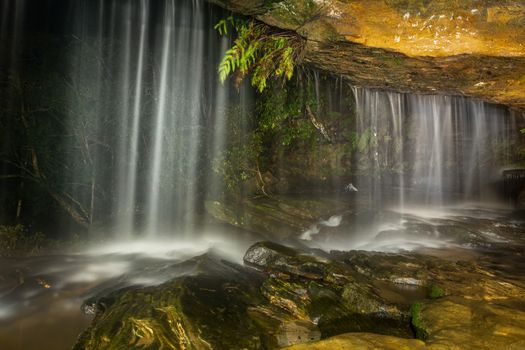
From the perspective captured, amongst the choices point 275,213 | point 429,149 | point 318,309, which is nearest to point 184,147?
point 275,213

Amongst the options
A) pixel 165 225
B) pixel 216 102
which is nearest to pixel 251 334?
pixel 165 225

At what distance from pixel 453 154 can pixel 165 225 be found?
40.2 feet

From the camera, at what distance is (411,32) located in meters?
5.04

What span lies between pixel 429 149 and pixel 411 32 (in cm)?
905

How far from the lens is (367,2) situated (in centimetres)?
455

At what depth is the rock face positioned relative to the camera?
15.2 ft

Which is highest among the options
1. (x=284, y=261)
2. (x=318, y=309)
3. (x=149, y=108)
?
(x=149, y=108)

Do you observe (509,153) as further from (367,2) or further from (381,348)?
(381,348)

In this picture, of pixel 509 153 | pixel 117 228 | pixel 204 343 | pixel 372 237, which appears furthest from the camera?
pixel 509 153

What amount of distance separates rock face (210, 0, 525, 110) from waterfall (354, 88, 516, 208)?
12.3 feet

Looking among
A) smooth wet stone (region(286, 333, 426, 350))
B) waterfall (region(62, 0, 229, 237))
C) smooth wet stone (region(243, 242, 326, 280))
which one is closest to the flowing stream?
waterfall (region(62, 0, 229, 237))

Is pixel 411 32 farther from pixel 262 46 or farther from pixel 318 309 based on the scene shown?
pixel 318 309

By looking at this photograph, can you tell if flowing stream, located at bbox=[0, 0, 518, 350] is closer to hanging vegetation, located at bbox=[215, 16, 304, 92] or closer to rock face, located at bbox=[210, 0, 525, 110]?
rock face, located at bbox=[210, 0, 525, 110]

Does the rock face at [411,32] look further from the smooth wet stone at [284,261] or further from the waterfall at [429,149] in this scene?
the smooth wet stone at [284,261]
